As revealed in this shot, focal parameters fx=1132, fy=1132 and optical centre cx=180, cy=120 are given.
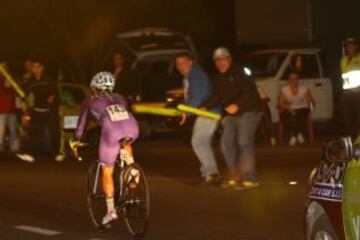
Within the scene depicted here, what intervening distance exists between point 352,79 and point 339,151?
26.6 feet

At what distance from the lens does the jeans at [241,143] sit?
48.9ft

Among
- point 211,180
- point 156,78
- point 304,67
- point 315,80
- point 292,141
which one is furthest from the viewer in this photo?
point 156,78

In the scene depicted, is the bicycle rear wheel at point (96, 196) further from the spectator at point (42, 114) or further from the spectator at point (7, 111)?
the spectator at point (7, 111)

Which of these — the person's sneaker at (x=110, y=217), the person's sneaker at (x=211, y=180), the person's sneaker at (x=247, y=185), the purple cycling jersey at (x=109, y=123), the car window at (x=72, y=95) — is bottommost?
the person's sneaker at (x=110, y=217)

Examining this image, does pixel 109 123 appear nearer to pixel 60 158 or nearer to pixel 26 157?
pixel 26 157

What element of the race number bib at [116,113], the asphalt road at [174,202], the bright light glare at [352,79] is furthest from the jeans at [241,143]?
the race number bib at [116,113]

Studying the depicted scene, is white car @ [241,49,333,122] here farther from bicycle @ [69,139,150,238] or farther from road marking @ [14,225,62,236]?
bicycle @ [69,139,150,238]

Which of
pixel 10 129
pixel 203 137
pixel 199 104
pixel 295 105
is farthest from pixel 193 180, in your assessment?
pixel 295 105

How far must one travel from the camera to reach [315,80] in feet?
79.2

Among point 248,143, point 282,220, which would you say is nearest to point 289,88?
point 248,143

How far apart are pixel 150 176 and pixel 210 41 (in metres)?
16.5

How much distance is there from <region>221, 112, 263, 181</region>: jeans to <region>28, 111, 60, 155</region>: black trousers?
→ 5.97 metres

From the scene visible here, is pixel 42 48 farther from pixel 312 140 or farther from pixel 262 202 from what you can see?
pixel 262 202

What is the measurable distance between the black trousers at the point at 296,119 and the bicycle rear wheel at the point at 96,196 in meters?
10.6
